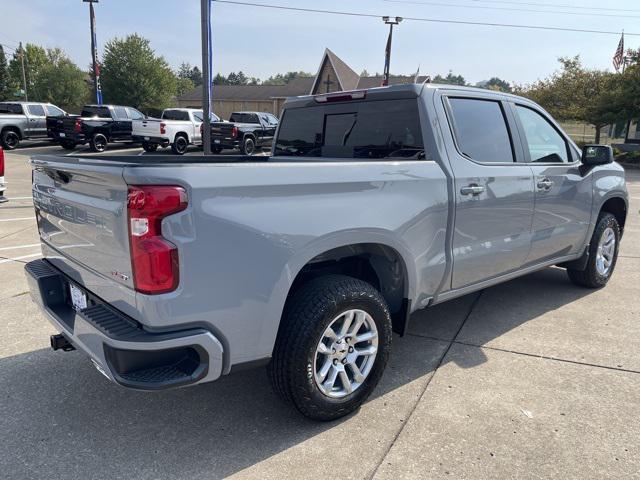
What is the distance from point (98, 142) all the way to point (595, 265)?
20969 mm

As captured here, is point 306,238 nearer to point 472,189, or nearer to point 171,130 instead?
point 472,189

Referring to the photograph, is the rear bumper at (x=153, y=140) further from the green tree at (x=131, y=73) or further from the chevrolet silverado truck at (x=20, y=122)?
the green tree at (x=131, y=73)

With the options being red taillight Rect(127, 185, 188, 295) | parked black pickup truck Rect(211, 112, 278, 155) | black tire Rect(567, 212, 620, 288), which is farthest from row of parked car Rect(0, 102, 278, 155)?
red taillight Rect(127, 185, 188, 295)

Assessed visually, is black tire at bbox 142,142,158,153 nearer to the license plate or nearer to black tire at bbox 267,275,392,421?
the license plate

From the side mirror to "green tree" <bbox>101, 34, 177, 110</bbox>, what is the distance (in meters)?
51.1

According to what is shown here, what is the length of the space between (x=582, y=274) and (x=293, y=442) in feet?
12.7

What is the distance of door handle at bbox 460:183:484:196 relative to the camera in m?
3.41

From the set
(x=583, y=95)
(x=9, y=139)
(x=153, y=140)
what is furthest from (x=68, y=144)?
(x=583, y=95)

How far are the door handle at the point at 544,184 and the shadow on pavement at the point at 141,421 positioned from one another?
1.48m

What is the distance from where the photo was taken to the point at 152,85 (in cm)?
5053

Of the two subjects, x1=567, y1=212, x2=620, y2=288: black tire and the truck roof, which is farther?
x1=567, y1=212, x2=620, y2=288: black tire

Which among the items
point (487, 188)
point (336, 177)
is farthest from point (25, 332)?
point (487, 188)

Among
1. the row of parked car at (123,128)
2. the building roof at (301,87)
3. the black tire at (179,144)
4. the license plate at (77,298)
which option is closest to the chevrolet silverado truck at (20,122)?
the row of parked car at (123,128)

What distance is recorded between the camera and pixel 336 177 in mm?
2686
